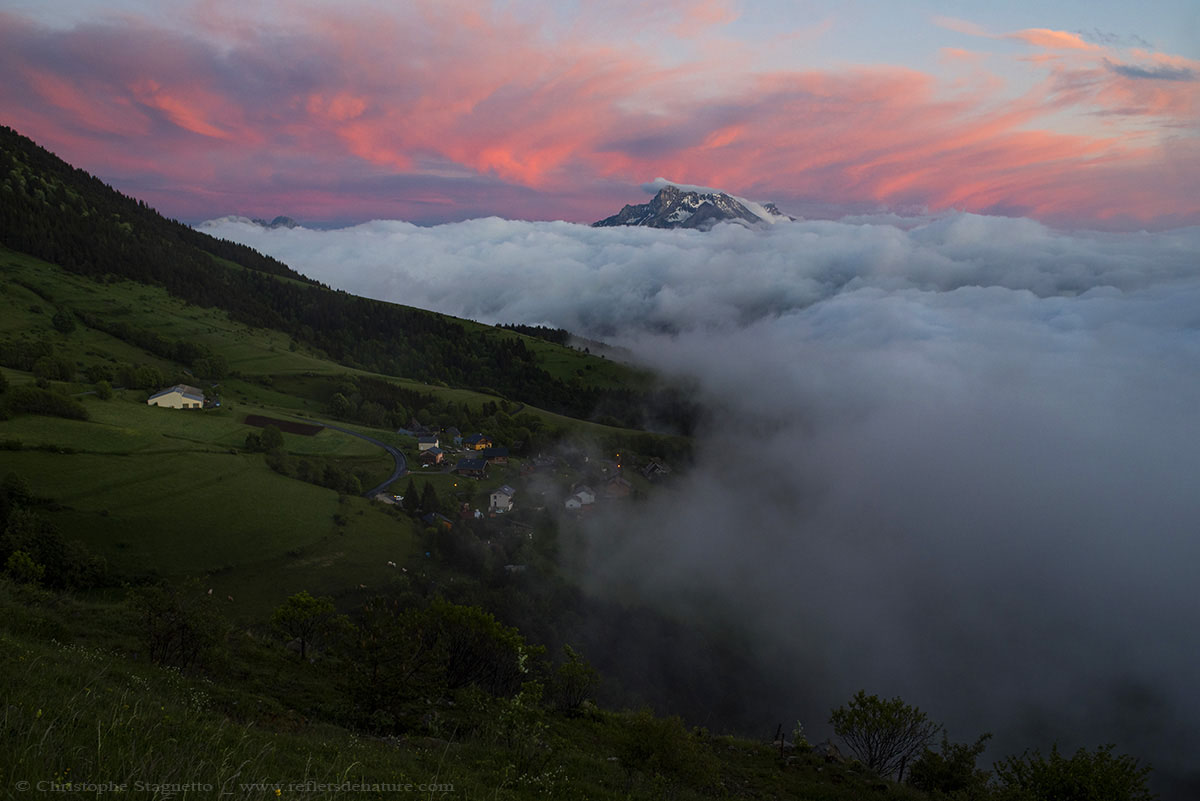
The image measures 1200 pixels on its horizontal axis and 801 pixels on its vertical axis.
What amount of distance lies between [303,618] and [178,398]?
371 ft

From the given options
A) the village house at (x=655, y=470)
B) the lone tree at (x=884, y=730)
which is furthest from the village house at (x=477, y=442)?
the lone tree at (x=884, y=730)

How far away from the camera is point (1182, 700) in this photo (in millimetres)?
112562

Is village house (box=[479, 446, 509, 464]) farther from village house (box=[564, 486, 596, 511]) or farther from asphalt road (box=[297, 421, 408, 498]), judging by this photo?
village house (box=[564, 486, 596, 511])

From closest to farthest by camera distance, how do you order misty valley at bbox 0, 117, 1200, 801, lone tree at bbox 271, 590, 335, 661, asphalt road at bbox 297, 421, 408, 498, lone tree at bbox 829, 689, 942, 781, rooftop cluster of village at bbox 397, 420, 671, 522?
misty valley at bbox 0, 117, 1200, 801, lone tree at bbox 829, 689, 942, 781, lone tree at bbox 271, 590, 335, 661, asphalt road at bbox 297, 421, 408, 498, rooftop cluster of village at bbox 397, 420, 671, 522

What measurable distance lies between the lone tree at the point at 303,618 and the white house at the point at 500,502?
262 feet

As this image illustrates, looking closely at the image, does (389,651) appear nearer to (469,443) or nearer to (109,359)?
(469,443)

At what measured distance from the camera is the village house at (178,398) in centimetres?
11757

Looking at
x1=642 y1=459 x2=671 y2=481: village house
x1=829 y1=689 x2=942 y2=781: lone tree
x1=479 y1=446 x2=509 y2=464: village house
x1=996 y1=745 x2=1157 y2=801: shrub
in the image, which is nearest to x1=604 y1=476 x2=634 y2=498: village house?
A: x1=642 y1=459 x2=671 y2=481: village house

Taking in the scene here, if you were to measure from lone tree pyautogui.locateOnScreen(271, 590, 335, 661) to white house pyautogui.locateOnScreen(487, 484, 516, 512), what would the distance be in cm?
7991

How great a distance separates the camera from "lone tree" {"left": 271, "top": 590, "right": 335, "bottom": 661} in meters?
37.2

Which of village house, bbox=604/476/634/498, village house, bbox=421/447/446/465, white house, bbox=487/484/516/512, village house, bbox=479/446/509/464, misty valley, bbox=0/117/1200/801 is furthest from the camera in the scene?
village house, bbox=479/446/509/464

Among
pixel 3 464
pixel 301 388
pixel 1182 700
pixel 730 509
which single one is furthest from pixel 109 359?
pixel 1182 700

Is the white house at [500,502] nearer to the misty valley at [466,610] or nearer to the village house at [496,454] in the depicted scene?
the misty valley at [466,610]

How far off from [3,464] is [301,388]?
347 feet
